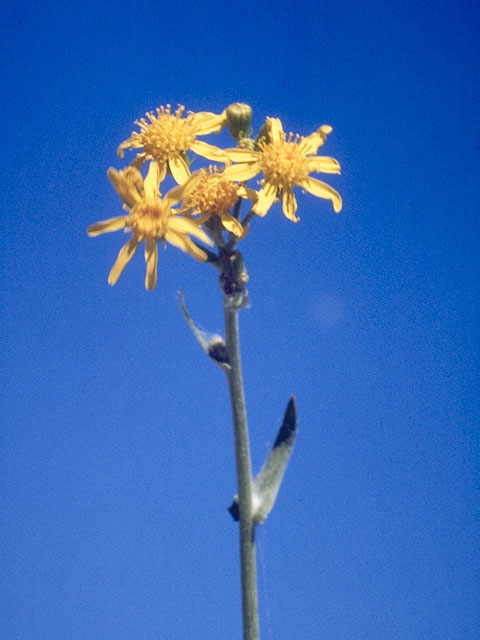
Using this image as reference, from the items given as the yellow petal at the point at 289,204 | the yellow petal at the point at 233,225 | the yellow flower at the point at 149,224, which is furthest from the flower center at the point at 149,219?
the yellow petal at the point at 289,204

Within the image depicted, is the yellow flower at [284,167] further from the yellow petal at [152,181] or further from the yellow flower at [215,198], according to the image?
the yellow petal at [152,181]

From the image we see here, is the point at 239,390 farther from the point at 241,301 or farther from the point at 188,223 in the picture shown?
the point at 188,223

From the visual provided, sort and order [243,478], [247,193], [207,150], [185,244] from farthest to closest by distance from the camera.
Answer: [207,150] → [247,193] → [185,244] → [243,478]

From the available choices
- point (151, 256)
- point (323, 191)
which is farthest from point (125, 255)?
point (323, 191)

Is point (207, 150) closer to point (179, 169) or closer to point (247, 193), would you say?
point (179, 169)

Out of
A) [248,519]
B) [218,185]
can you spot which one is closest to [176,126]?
[218,185]
